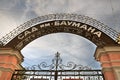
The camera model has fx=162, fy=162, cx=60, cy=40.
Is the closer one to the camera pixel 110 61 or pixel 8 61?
pixel 110 61

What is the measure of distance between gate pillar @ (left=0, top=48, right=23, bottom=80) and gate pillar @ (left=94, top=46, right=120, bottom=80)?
481cm

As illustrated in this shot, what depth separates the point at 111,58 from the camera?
341 inches

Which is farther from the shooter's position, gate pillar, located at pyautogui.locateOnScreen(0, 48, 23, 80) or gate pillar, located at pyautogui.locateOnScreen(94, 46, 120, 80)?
gate pillar, located at pyautogui.locateOnScreen(0, 48, 23, 80)

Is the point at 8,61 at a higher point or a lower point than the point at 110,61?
higher

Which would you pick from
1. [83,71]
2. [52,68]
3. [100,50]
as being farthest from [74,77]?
→ [100,50]

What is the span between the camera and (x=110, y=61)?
28.3 ft

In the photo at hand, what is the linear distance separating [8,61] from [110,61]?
568 cm

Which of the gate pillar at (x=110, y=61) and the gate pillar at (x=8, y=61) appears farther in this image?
the gate pillar at (x=8, y=61)

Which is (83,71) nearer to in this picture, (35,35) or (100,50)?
(100,50)

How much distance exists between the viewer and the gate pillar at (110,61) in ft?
27.2

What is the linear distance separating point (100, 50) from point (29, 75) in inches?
167

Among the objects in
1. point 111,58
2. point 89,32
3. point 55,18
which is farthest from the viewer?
point 55,18

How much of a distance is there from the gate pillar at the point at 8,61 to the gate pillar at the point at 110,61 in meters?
4.81

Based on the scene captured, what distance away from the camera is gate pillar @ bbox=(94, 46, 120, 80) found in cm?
830
